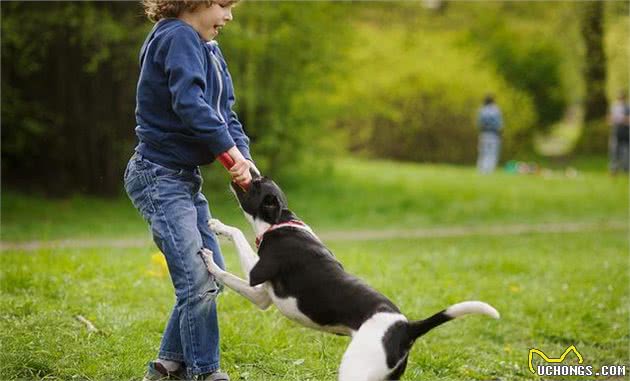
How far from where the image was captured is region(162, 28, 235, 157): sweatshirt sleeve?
4250mm

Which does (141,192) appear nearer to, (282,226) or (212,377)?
(282,226)

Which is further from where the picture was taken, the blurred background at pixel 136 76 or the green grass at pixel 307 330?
the blurred background at pixel 136 76

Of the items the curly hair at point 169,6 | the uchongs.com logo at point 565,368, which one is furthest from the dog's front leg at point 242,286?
the uchongs.com logo at point 565,368

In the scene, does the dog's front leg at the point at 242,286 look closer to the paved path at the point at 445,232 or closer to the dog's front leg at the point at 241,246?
the dog's front leg at the point at 241,246

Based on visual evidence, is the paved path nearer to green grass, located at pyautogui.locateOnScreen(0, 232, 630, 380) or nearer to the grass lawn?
the grass lawn

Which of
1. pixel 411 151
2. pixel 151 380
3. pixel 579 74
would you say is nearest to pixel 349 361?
pixel 151 380

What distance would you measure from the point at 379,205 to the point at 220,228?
13.2 meters

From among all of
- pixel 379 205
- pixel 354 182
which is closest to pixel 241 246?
pixel 379 205

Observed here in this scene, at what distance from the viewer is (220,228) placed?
15.8 feet

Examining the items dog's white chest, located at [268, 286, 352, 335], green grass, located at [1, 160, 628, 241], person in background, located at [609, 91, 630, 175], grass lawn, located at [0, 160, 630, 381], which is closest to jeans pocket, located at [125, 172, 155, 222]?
dog's white chest, located at [268, 286, 352, 335]

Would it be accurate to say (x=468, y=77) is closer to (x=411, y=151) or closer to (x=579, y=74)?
(x=411, y=151)

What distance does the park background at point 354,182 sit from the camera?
6133mm

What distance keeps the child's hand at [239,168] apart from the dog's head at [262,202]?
85 millimetres

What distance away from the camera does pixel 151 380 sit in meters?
Result: 4.84
